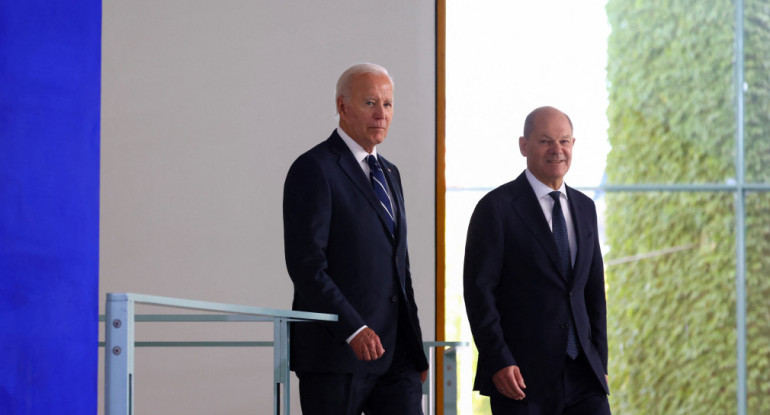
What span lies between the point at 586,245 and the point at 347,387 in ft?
2.91

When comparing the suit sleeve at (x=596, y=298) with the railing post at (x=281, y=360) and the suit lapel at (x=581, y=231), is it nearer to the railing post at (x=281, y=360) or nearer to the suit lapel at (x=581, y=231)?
the suit lapel at (x=581, y=231)

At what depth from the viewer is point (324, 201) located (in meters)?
2.69

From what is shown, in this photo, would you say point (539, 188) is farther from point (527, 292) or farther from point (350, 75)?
point (350, 75)

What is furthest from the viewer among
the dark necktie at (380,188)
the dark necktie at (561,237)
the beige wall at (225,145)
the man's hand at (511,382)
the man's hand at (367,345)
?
the beige wall at (225,145)

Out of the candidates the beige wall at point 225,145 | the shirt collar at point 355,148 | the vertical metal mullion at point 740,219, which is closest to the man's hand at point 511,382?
the shirt collar at point 355,148

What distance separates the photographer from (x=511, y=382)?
9.61 ft

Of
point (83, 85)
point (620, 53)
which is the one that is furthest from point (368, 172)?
point (620, 53)

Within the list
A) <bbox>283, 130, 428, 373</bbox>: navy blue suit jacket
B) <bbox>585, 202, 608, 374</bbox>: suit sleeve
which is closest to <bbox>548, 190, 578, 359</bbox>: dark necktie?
<bbox>585, 202, 608, 374</bbox>: suit sleeve

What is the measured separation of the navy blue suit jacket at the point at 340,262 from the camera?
261 centimetres

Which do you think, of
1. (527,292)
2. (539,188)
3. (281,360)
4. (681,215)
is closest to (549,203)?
(539,188)

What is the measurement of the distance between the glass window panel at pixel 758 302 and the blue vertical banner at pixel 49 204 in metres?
4.48

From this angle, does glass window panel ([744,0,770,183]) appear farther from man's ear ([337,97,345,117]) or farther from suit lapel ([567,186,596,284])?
man's ear ([337,97,345,117])

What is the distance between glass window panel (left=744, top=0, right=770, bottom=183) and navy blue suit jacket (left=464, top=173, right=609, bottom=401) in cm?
256

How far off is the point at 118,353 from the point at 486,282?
68.4 inches
